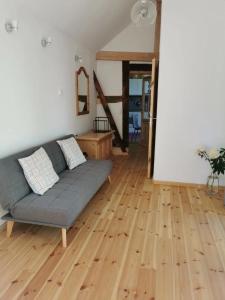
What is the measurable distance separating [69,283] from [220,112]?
3094mm

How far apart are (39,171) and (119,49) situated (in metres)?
4.15

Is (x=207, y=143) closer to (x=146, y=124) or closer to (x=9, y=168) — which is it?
(x=9, y=168)

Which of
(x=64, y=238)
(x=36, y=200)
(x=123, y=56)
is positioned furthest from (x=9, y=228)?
(x=123, y=56)

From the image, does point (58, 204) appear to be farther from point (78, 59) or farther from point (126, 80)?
point (126, 80)

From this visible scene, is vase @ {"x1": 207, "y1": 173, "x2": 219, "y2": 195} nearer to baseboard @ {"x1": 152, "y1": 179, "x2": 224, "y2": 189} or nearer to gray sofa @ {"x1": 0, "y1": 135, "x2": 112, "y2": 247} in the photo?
baseboard @ {"x1": 152, "y1": 179, "x2": 224, "y2": 189}

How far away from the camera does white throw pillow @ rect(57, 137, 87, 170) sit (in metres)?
3.49

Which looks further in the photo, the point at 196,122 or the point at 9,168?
the point at 196,122

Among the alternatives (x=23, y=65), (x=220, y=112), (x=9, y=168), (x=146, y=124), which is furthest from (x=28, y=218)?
(x=146, y=124)

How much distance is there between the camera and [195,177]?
3.95 metres

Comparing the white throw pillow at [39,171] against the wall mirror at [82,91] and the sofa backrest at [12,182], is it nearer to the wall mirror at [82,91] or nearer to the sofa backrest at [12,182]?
the sofa backrest at [12,182]

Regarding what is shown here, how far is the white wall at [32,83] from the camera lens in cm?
262

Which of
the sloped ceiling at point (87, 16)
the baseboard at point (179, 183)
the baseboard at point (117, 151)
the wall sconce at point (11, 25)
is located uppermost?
the sloped ceiling at point (87, 16)

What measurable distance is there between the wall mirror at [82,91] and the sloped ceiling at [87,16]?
1.94 feet

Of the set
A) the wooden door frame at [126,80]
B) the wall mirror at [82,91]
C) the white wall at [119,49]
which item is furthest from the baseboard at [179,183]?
the white wall at [119,49]
